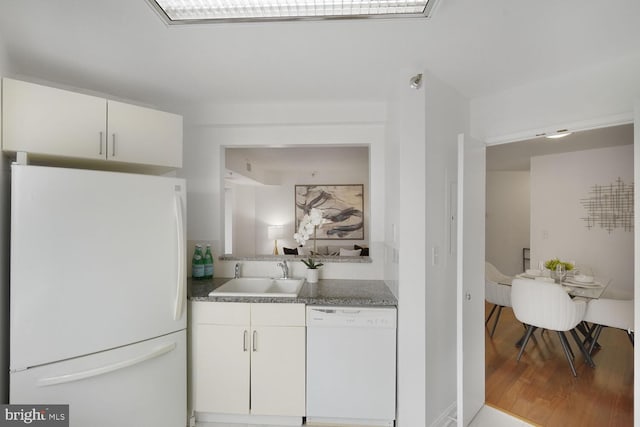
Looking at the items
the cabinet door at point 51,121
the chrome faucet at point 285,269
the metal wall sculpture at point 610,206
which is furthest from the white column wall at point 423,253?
the metal wall sculpture at point 610,206

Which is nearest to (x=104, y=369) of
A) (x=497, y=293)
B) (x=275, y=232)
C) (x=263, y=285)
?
(x=263, y=285)

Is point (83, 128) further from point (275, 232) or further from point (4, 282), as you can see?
point (275, 232)

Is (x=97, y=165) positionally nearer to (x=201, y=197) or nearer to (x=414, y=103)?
(x=201, y=197)

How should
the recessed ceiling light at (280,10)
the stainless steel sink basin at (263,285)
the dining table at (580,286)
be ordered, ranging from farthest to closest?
the dining table at (580,286)
the stainless steel sink basin at (263,285)
the recessed ceiling light at (280,10)

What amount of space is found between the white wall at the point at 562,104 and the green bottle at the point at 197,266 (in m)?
2.38

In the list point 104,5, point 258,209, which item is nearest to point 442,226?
point 104,5

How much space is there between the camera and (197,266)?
227 centimetres

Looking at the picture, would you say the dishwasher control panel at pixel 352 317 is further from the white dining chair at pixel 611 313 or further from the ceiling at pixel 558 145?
the ceiling at pixel 558 145

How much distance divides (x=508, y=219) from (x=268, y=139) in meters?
5.11

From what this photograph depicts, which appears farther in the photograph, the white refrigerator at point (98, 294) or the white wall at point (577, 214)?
the white wall at point (577, 214)

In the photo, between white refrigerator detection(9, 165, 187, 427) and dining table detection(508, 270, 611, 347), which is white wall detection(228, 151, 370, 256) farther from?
white refrigerator detection(9, 165, 187, 427)

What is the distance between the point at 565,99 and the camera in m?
1.69

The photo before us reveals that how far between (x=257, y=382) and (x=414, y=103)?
2.07 meters

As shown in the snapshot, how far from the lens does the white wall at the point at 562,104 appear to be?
1501 mm
